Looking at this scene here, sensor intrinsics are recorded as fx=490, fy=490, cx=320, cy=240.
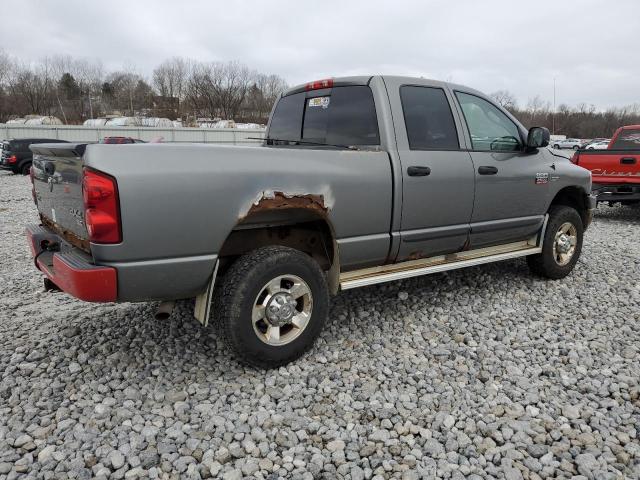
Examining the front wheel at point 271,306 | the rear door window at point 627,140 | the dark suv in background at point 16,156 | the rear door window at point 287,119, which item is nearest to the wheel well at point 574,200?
the rear door window at point 287,119

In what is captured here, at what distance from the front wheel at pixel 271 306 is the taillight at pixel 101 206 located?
78 centimetres

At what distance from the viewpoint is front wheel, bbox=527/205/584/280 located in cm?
510

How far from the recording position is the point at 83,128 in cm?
3725

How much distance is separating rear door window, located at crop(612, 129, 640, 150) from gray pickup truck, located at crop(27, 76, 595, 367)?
284 inches

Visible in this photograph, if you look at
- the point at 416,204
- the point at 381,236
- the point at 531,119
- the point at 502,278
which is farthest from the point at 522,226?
the point at 531,119

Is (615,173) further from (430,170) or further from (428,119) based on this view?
(430,170)

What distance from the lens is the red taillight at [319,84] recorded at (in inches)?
164

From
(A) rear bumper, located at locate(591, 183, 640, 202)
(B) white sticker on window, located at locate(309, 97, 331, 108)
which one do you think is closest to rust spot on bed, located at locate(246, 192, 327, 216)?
(B) white sticker on window, located at locate(309, 97, 331, 108)

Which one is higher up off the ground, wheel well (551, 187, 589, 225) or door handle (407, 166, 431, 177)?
door handle (407, 166, 431, 177)

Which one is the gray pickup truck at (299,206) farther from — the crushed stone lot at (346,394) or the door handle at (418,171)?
the crushed stone lot at (346,394)

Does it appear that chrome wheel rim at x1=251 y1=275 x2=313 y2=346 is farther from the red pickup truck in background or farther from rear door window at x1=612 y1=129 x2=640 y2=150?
rear door window at x1=612 y1=129 x2=640 y2=150

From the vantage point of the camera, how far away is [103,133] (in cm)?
3784

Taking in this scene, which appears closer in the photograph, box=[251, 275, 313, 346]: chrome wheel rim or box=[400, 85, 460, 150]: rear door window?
box=[251, 275, 313, 346]: chrome wheel rim

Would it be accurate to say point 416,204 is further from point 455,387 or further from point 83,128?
point 83,128
